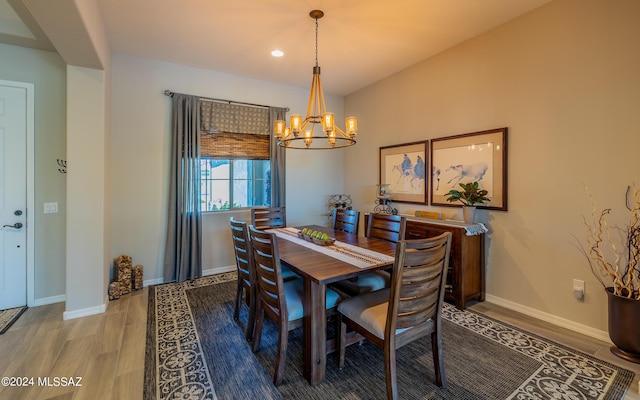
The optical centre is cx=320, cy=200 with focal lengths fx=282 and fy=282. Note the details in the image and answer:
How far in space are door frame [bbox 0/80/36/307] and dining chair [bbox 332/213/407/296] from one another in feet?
10.6

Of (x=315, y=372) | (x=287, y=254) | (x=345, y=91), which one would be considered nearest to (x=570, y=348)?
(x=315, y=372)

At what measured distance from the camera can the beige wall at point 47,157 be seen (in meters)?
2.99

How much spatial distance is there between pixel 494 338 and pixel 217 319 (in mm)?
2553

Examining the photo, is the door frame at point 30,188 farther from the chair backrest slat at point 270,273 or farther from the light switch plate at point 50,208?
the chair backrest slat at point 270,273

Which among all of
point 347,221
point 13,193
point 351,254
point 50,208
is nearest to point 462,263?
point 347,221

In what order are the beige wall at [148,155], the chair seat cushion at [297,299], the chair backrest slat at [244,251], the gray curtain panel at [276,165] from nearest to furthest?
the chair seat cushion at [297,299] < the chair backrest slat at [244,251] < the beige wall at [148,155] < the gray curtain panel at [276,165]

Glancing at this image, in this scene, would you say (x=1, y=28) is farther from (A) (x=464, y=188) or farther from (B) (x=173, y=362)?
(A) (x=464, y=188)

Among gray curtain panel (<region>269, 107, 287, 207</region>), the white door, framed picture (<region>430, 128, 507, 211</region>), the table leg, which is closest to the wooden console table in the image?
framed picture (<region>430, 128, 507, 211</region>)

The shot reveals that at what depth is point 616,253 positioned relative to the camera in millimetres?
2295

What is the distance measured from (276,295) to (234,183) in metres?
2.88

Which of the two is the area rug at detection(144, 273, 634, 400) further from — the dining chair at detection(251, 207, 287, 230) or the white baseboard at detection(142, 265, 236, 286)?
the dining chair at detection(251, 207, 287, 230)

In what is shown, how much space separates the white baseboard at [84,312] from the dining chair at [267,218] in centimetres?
177

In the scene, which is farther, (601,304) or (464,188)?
(464,188)

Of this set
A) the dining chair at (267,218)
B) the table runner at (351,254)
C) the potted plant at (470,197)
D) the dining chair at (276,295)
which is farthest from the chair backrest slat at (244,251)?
the potted plant at (470,197)
